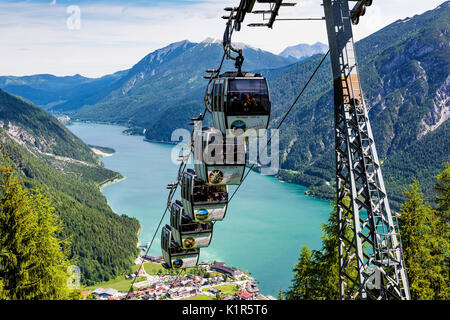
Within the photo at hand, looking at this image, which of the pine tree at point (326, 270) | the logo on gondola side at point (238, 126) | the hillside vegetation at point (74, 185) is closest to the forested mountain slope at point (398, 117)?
the hillside vegetation at point (74, 185)

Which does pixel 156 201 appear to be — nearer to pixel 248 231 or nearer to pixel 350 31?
pixel 248 231

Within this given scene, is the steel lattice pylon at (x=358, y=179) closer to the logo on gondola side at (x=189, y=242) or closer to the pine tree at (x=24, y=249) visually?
the logo on gondola side at (x=189, y=242)

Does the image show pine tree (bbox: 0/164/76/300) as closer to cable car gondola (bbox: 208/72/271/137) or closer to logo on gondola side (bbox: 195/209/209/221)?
logo on gondola side (bbox: 195/209/209/221)

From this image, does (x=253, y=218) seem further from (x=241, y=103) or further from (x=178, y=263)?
(x=241, y=103)

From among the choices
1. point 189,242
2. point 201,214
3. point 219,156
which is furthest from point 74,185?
point 219,156

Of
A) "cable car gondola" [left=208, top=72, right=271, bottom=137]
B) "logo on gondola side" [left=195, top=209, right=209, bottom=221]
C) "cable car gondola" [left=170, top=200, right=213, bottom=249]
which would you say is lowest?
"cable car gondola" [left=170, top=200, right=213, bottom=249]

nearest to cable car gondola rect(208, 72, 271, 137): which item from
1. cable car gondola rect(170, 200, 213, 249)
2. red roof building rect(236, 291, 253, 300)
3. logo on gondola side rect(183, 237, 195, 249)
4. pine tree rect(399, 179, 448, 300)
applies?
cable car gondola rect(170, 200, 213, 249)
